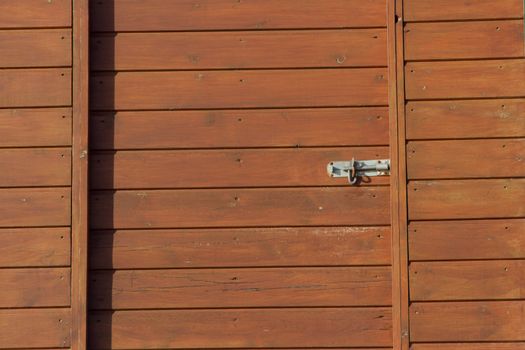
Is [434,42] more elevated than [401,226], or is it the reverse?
[434,42]

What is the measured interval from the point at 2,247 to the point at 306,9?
178 cm

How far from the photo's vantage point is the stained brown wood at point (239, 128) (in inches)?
154

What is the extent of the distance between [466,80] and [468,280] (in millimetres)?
922

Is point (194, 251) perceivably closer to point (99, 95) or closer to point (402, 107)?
point (99, 95)

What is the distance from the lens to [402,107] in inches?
153

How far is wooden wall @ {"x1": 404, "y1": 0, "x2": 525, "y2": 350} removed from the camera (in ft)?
12.5

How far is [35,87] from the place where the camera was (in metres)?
3.91

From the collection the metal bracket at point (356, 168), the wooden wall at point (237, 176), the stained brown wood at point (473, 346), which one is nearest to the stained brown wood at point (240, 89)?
the wooden wall at point (237, 176)

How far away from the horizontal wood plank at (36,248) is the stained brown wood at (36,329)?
22 centimetres

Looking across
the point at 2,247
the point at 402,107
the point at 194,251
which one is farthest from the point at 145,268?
the point at 402,107

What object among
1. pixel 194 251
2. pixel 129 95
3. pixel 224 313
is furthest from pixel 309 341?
pixel 129 95

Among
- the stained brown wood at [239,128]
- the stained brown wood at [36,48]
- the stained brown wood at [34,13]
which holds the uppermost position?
the stained brown wood at [34,13]

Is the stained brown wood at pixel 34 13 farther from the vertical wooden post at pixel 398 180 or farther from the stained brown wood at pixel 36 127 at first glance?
the vertical wooden post at pixel 398 180

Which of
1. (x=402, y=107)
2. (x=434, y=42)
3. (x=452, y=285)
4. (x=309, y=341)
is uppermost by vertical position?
(x=434, y=42)
